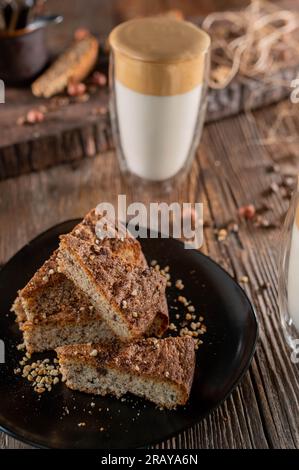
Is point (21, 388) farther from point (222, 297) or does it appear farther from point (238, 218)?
point (238, 218)

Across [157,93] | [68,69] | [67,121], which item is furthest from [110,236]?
[68,69]

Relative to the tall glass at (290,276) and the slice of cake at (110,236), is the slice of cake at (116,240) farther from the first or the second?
the tall glass at (290,276)

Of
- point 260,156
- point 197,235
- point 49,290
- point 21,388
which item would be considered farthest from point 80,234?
point 260,156

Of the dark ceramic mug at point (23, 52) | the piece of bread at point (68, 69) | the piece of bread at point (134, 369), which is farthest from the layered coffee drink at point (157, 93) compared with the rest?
the piece of bread at point (134, 369)

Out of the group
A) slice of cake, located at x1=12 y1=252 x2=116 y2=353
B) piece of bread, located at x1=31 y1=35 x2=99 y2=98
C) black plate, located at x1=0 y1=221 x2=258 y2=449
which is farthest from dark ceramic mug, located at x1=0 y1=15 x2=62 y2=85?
slice of cake, located at x1=12 y1=252 x2=116 y2=353

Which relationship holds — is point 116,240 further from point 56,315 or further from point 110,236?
point 56,315

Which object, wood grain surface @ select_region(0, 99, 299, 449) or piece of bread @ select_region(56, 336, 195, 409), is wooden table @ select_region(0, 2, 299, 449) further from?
piece of bread @ select_region(56, 336, 195, 409)
